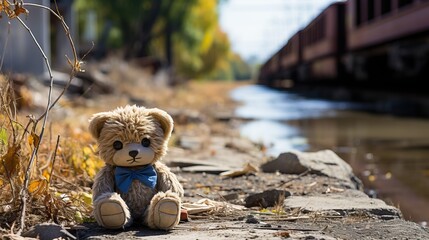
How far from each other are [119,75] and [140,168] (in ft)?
61.4

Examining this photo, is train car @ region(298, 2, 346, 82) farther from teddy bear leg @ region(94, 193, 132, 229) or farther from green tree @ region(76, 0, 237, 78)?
teddy bear leg @ region(94, 193, 132, 229)

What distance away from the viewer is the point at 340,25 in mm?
29016

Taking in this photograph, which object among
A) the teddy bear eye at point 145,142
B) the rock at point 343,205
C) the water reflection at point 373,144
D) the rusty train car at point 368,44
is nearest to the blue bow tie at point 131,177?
the teddy bear eye at point 145,142

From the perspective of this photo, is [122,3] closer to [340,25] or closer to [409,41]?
[340,25]

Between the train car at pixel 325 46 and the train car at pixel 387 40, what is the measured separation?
1672 millimetres

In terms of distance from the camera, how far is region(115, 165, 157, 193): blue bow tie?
3.38m

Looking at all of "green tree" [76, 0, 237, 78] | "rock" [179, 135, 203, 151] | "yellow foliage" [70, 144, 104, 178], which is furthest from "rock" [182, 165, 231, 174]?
"green tree" [76, 0, 237, 78]

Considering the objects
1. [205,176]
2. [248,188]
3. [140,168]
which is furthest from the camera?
[205,176]

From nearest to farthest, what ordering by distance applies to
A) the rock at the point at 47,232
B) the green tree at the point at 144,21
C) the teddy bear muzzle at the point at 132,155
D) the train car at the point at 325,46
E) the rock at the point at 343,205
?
the rock at the point at 47,232 < the teddy bear muzzle at the point at 132,155 < the rock at the point at 343,205 < the train car at the point at 325,46 < the green tree at the point at 144,21

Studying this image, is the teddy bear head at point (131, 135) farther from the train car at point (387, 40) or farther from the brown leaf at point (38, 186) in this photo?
the train car at point (387, 40)

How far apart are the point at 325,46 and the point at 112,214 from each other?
29.1 metres

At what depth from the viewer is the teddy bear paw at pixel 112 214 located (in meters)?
3.15

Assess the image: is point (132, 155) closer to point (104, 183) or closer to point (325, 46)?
point (104, 183)

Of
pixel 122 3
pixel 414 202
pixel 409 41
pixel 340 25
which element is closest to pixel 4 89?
pixel 414 202
